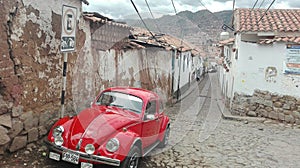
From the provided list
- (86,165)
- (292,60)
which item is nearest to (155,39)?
(292,60)

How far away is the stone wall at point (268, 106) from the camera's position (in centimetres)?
1103

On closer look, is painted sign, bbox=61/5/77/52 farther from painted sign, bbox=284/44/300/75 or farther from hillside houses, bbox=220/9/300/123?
painted sign, bbox=284/44/300/75

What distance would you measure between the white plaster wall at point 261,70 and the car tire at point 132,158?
7.89 m

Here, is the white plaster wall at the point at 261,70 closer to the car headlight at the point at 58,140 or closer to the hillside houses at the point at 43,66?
the hillside houses at the point at 43,66

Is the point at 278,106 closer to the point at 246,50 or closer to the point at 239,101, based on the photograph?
the point at 239,101

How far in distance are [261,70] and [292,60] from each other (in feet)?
3.78

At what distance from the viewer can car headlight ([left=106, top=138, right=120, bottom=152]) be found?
4525mm

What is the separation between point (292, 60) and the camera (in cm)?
1096

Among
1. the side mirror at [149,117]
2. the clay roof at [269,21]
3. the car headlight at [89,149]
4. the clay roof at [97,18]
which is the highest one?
→ the clay roof at [269,21]

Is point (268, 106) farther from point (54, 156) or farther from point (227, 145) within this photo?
point (54, 156)

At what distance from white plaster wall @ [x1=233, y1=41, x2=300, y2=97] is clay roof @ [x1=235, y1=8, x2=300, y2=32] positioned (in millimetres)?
832

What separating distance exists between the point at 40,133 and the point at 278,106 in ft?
29.5

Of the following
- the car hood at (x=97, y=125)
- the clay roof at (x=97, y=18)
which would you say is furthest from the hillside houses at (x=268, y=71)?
the car hood at (x=97, y=125)

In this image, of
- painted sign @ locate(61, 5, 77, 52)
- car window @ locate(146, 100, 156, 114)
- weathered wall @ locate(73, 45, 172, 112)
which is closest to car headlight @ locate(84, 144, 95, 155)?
car window @ locate(146, 100, 156, 114)
